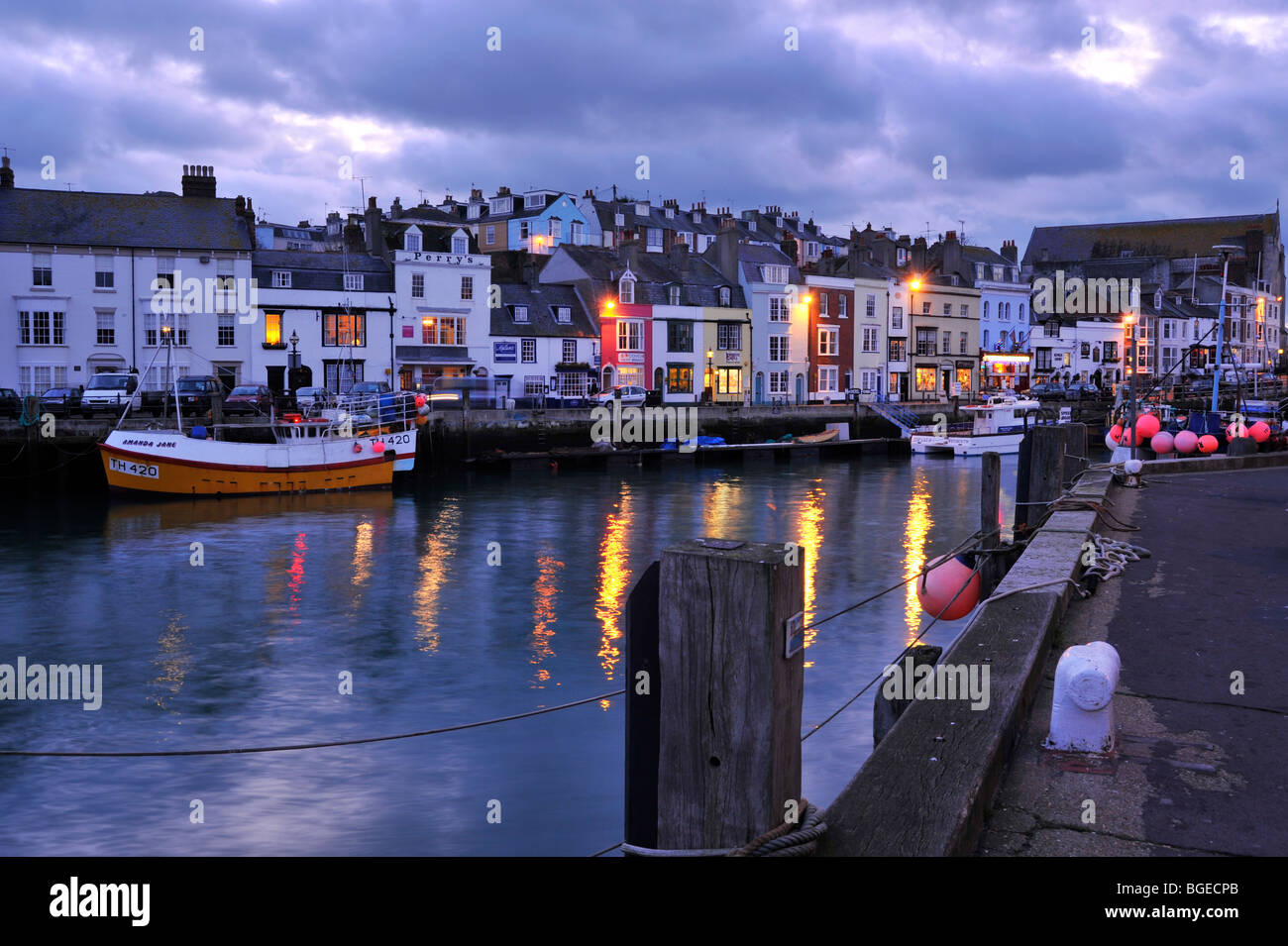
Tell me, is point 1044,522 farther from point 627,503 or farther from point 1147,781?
point 627,503

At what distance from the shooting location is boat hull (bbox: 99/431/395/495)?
34.5 m

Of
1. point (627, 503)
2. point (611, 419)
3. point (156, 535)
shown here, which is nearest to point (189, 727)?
point (156, 535)

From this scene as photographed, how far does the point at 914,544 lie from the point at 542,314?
35134 millimetres

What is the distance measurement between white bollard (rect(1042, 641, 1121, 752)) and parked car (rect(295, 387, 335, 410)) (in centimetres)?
3793

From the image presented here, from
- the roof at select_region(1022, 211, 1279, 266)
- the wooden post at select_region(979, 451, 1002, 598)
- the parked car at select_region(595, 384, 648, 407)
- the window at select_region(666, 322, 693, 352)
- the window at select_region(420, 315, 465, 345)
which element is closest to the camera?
the wooden post at select_region(979, 451, 1002, 598)

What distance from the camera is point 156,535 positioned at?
28.1 metres

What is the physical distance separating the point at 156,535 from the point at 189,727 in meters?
16.4

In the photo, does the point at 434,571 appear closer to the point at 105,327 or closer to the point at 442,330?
the point at 105,327

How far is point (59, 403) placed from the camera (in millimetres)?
39938

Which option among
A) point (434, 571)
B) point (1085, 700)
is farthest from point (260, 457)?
point (1085, 700)

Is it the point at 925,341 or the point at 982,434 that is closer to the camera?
the point at 982,434

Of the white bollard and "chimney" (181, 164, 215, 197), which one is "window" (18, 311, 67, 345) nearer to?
"chimney" (181, 164, 215, 197)

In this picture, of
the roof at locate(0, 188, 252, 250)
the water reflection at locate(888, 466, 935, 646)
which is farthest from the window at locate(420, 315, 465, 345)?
the water reflection at locate(888, 466, 935, 646)

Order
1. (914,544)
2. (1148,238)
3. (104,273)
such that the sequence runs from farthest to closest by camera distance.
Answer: (1148,238), (104,273), (914,544)
